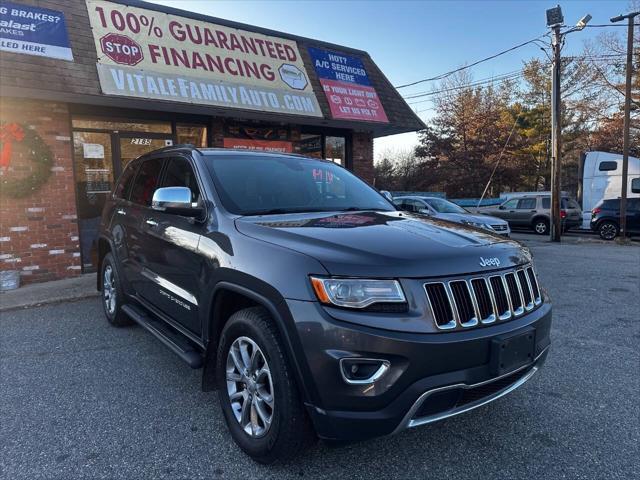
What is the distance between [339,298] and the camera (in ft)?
6.60

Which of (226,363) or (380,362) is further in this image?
(226,363)

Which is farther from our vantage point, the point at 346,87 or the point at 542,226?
the point at 542,226

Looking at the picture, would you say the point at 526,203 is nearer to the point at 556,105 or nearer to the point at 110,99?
the point at 556,105

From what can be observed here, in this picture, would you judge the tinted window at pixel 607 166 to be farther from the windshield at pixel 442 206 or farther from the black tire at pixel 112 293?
the black tire at pixel 112 293

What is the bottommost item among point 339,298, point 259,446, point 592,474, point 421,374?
point 592,474

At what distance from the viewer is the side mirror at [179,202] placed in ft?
9.32

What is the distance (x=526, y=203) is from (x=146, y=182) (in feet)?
56.0

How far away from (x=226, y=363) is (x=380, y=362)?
3.52ft

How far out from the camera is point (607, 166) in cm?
1636

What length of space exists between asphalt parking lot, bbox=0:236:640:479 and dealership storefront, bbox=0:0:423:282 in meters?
2.40

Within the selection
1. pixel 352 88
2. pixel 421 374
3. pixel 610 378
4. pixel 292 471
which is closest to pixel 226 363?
pixel 292 471

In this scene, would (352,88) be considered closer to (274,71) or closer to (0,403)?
(274,71)

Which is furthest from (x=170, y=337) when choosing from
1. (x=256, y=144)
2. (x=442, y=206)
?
(x=442, y=206)

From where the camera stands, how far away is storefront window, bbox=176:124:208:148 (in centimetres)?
882
